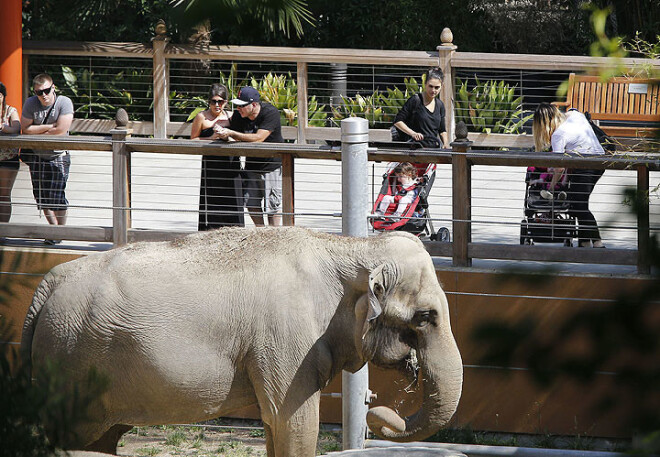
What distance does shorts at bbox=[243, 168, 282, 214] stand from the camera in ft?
28.4

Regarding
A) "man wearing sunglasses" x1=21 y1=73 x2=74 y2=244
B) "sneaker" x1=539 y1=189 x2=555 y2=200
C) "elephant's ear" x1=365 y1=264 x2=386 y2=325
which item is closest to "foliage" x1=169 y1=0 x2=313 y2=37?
"elephant's ear" x1=365 y1=264 x2=386 y2=325

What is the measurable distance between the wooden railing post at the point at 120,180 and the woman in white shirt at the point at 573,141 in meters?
3.13

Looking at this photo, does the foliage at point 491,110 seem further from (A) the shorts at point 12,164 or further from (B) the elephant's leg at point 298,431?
(B) the elephant's leg at point 298,431

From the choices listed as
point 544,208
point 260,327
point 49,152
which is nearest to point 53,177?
point 49,152

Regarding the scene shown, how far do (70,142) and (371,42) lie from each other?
11.6 metres

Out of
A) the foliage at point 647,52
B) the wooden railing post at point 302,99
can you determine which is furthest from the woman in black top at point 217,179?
the wooden railing post at point 302,99

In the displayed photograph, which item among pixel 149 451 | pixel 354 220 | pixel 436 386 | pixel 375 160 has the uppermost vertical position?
pixel 375 160

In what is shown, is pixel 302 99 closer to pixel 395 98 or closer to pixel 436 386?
pixel 395 98

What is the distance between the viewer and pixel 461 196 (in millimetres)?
7781

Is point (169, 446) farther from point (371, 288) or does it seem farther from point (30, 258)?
point (30, 258)

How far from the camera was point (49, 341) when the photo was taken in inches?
227

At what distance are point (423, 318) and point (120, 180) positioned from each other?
129 inches

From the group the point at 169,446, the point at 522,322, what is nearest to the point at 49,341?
the point at 169,446

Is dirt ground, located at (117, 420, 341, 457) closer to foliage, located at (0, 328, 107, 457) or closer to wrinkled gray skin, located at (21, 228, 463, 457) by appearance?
wrinkled gray skin, located at (21, 228, 463, 457)
